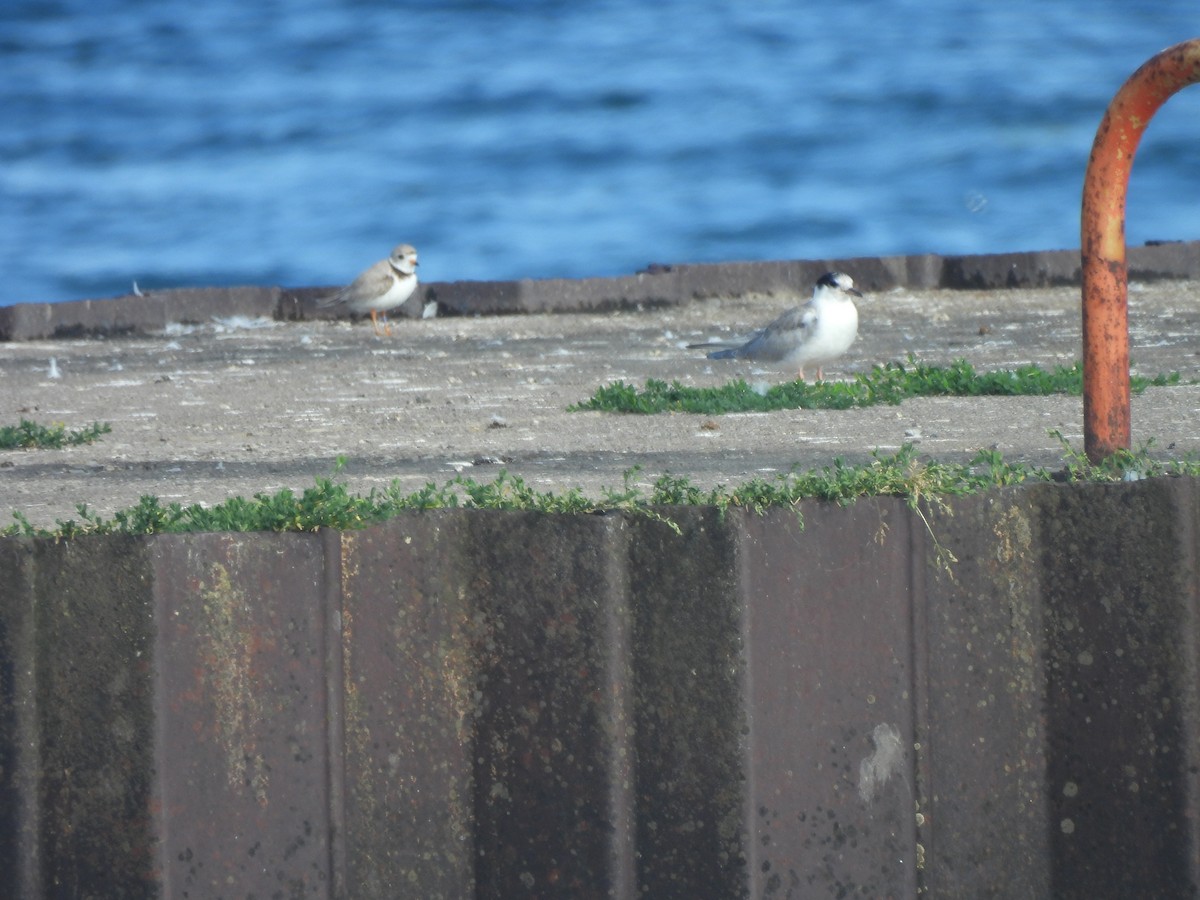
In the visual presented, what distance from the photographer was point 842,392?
6883mm

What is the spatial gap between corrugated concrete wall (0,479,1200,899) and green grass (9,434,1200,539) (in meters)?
0.06

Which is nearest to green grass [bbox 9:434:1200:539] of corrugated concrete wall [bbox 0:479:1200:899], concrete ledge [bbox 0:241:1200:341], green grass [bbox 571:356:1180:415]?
corrugated concrete wall [bbox 0:479:1200:899]

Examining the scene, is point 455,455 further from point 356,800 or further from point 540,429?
point 356,800

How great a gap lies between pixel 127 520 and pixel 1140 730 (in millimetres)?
2500

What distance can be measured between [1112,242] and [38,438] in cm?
401

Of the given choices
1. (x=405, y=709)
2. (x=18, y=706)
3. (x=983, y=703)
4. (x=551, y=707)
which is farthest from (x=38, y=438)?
(x=983, y=703)

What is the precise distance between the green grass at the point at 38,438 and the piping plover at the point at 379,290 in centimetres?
470

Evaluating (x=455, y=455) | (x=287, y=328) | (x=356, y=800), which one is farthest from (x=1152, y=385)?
(x=287, y=328)

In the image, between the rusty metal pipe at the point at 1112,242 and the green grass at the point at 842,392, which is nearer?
the rusty metal pipe at the point at 1112,242

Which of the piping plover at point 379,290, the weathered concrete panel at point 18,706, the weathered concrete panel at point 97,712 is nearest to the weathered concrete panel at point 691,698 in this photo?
the weathered concrete panel at point 97,712

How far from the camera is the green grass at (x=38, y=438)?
6.19 m

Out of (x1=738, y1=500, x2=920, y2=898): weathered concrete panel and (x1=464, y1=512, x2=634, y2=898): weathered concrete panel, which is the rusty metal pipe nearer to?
(x1=738, y1=500, x2=920, y2=898): weathered concrete panel

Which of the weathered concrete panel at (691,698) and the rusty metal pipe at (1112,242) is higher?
the rusty metal pipe at (1112,242)

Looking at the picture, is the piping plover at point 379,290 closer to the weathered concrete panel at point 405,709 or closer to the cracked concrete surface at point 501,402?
the cracked concrete surface at point 501,402
